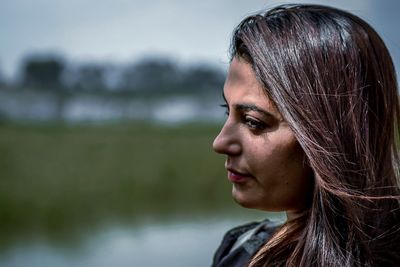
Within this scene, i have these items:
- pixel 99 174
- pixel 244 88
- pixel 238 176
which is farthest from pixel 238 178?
pixel 99 174

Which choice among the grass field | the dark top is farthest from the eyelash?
the grass field

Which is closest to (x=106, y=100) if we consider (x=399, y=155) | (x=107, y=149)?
(x=107, y=149)

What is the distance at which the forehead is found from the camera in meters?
0.60

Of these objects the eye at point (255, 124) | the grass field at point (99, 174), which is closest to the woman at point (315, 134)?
the eye at point (255, 124)

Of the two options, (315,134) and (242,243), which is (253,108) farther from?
(242,243)

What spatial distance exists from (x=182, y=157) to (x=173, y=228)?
0.30 meters

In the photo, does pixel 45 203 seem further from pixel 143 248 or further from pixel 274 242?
pixel 274 242

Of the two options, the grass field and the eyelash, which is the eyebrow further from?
the grass field

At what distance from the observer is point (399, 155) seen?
69cm

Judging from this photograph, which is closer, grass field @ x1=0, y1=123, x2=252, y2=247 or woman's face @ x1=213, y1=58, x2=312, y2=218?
woman's face @ x1=213, y1=58, x2=312, y2=218

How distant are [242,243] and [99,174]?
1.45 metres

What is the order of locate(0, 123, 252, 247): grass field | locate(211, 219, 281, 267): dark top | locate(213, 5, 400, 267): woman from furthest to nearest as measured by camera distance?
locate(0, 123, 252, 247): grass field < locate(211, 219, 281, 267): dark top < locate(213, 5, 400, 267): woman

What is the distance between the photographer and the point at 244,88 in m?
0.62

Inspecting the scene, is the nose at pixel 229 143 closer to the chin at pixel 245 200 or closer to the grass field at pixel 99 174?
the chin at pixel 245 200
